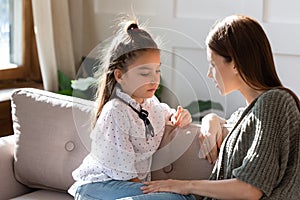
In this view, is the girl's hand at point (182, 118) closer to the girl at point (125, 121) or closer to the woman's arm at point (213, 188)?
the girl at point (125, 121)

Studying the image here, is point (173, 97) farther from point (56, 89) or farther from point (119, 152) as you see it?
point (56, 89)

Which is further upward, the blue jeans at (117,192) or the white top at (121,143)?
the white top at (121,143)

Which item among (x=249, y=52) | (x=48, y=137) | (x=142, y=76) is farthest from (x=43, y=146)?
(x=249, y=52)

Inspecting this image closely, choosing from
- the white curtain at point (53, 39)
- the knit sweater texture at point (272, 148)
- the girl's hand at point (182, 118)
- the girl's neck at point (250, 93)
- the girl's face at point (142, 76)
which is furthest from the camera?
the white curtain at point (53, 39)

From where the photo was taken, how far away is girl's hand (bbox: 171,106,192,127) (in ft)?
7.14

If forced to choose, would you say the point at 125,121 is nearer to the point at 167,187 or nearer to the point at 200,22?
the point at 167,187

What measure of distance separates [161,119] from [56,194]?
0.57m

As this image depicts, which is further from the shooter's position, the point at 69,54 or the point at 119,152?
the point at 69,54

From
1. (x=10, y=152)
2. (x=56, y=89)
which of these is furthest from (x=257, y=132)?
(x=56, y=89)

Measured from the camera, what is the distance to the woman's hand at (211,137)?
210cm

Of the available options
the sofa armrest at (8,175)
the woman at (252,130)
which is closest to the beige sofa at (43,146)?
the sofa armrest at (8,175)

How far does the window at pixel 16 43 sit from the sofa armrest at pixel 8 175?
2.85 feet

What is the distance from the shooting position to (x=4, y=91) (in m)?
3.29

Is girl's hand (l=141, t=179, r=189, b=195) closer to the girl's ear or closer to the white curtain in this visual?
the girl's ear
